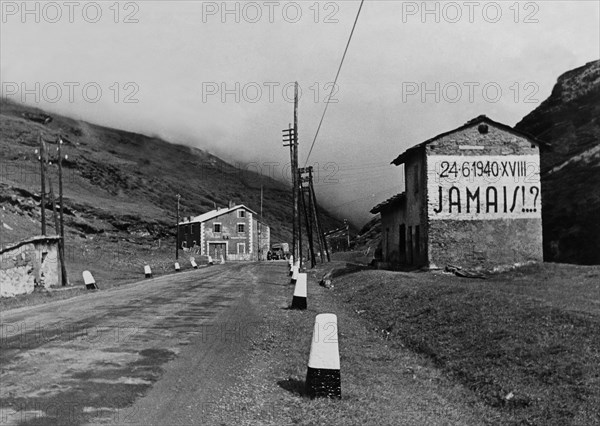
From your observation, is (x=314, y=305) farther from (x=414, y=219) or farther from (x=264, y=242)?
(x=264, y=242)

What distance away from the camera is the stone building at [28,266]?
787 inches

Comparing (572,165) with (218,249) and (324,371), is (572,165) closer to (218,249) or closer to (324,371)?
(324,371)

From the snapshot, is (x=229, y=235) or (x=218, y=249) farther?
(x=229, y=235)

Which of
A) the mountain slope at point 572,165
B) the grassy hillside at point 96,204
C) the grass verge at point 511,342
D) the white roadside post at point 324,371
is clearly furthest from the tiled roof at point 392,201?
the white roadside post at point 324,371

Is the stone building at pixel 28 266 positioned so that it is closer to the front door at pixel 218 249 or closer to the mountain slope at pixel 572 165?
the mountain slope at pixel 572 165

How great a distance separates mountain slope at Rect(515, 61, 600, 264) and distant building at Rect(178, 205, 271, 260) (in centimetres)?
5389

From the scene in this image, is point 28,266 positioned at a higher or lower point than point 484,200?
lower

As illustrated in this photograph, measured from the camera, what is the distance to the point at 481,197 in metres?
26.4

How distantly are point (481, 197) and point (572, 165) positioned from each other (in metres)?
15.4

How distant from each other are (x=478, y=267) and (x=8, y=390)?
2299 centimetres

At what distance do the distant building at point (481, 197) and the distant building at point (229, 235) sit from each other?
222 ft

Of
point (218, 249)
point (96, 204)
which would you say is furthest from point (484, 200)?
point (96, 204)

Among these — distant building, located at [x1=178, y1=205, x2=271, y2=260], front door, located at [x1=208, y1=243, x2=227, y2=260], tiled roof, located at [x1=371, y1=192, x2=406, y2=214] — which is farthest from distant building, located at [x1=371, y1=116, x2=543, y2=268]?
front door, located at [x1=208, y1=243, x2=227, y2=260]

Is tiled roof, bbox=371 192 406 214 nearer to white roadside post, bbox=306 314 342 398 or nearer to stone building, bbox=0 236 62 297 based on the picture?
stone building, bbox=0 236 62 297
